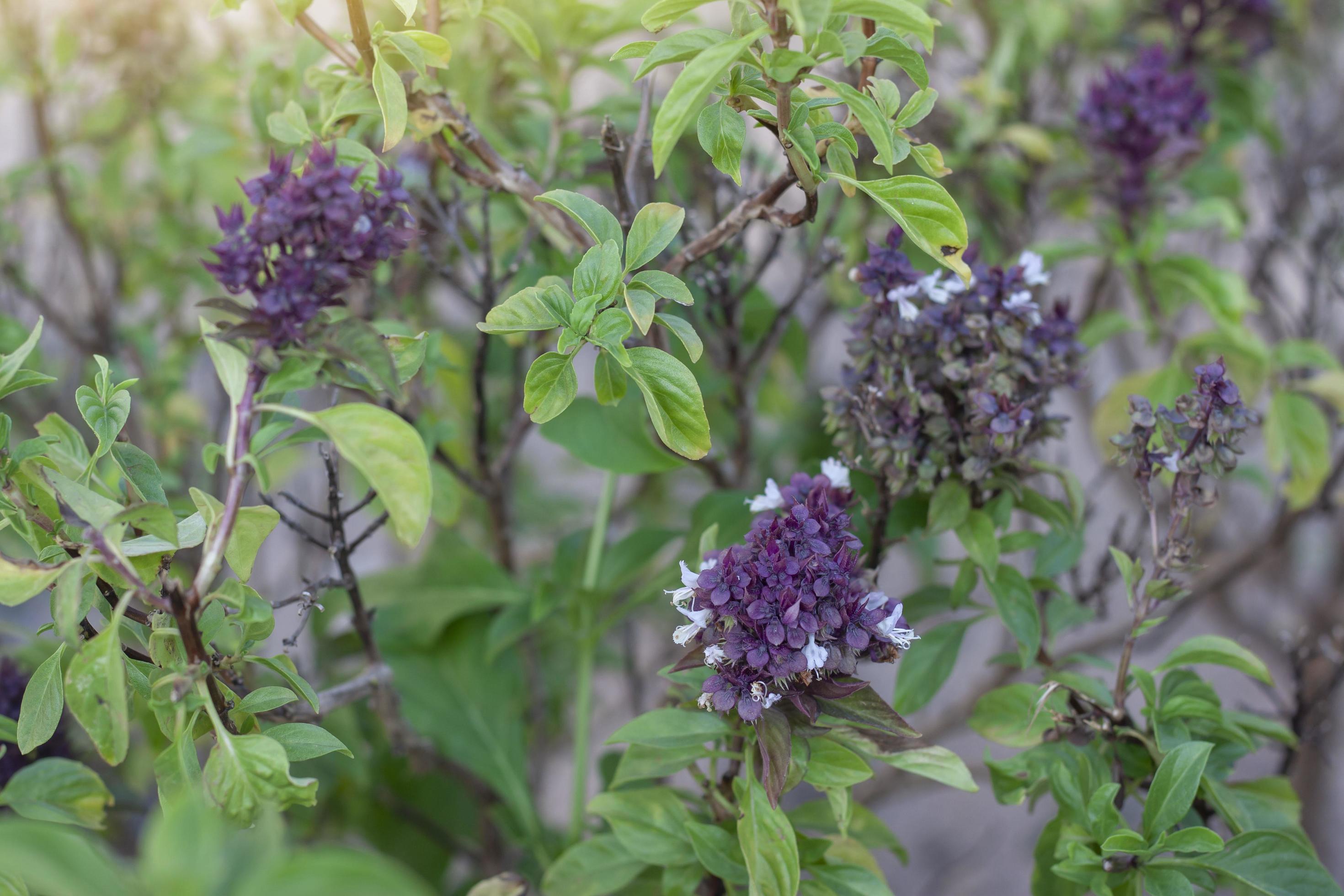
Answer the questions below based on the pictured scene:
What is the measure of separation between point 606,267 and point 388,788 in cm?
79

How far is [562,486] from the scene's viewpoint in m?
1.70

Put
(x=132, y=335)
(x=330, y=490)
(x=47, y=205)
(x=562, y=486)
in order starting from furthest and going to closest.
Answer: (x=562, y=486)
(x=47, y=205)
(x=132, y=335)
(x=330, y=490)

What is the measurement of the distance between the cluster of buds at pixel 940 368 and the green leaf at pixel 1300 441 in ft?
1.42

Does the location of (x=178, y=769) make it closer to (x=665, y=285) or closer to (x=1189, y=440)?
(x=665, y=285)

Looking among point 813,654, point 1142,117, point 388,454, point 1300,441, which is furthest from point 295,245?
point 1300,441

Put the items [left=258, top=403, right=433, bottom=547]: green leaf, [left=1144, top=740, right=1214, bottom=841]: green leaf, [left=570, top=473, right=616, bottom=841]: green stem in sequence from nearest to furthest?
[left=258, top=403, right=433, bottom=547]: green leaf → [left=1144, top=740, right=1214, bottom=841]: green leaf → [left=570, top=473, right=616, bottom=841]: green stem

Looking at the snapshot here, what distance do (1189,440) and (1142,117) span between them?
477mm

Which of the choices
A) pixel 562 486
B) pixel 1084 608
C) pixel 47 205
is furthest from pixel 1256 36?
pixel 47 205

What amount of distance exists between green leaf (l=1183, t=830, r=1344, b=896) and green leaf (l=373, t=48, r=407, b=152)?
0.57 m

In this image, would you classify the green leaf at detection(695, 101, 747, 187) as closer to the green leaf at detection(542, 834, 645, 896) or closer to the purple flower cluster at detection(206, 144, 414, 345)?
the purple flower cluster at detection(206, 144, 414, 345)

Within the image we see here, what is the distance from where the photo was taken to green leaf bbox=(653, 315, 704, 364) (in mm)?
459

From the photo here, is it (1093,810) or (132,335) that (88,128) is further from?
(1093,810)

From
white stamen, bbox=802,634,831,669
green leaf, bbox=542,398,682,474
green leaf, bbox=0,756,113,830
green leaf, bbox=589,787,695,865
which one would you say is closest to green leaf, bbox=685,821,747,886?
green leaf, bbox=589,787,695,865

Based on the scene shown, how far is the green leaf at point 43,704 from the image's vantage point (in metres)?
0.47
